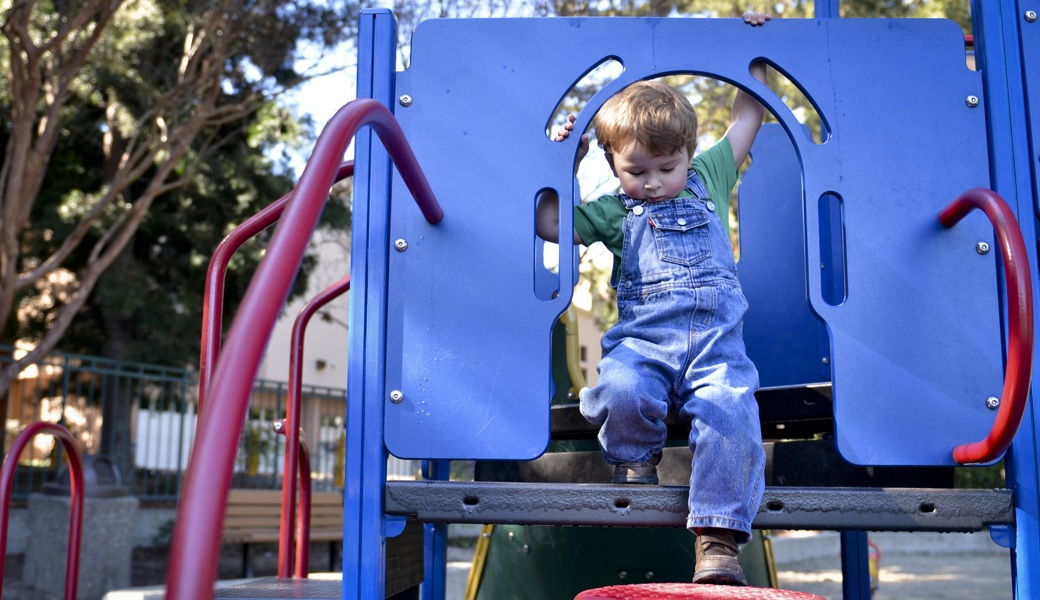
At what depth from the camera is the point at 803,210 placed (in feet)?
6.19

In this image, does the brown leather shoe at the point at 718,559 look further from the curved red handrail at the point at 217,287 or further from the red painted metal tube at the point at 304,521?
the red painted metal tube at the point at 304,521

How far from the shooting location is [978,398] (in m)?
1.77

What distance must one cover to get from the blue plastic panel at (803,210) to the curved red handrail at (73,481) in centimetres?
139

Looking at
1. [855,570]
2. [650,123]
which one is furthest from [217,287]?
[855,570]

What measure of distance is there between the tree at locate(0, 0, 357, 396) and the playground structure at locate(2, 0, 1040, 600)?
478 cm

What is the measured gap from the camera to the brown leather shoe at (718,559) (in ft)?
5.00

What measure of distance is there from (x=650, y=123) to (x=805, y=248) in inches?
15.5

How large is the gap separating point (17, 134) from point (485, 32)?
501cm

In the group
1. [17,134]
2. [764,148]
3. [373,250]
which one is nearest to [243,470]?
[17,134]

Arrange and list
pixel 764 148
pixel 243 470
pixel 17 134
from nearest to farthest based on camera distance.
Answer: pixel 764 148, pixel 17 134, pixel 243 470

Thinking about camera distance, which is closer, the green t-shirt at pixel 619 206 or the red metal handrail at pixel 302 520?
the green t-shirt at pixel 619 206

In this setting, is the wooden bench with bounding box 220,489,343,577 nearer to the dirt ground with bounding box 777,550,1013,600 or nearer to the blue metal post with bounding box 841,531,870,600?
the dirt ground with bounding box 777,550,1013,600

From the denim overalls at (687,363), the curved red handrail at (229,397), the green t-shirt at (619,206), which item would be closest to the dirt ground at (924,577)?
the green t-shirt at (619,206)

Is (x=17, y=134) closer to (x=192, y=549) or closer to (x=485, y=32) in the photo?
(x=485, y=32)
